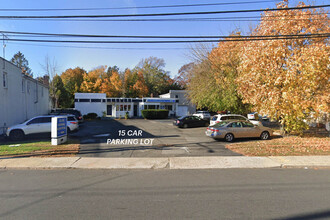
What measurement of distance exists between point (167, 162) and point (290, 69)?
9827mm

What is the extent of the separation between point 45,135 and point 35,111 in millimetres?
11352

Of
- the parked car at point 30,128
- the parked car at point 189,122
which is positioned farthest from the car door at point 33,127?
the parked car at point 189,122

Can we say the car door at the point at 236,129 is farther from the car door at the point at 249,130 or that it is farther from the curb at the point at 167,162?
the curb at the point at 167,162

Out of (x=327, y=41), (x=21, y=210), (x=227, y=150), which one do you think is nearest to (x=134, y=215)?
(x=21, y=210)

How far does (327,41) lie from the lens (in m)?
13.9

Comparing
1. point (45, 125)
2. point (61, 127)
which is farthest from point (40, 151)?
point (45, 125)

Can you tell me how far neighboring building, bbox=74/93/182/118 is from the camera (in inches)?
1436

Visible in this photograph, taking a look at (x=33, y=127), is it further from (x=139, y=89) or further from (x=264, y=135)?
(x=139, y=89)

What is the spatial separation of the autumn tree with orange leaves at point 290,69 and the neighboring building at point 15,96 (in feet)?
60.8

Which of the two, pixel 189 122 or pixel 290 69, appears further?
pixel 189 122

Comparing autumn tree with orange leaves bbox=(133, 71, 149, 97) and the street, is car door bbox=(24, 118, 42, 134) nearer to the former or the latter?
the street

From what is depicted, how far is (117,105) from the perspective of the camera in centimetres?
3775

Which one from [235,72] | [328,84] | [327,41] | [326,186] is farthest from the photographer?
[235,72]

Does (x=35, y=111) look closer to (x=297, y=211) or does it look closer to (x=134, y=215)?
(x=134, y=215)
